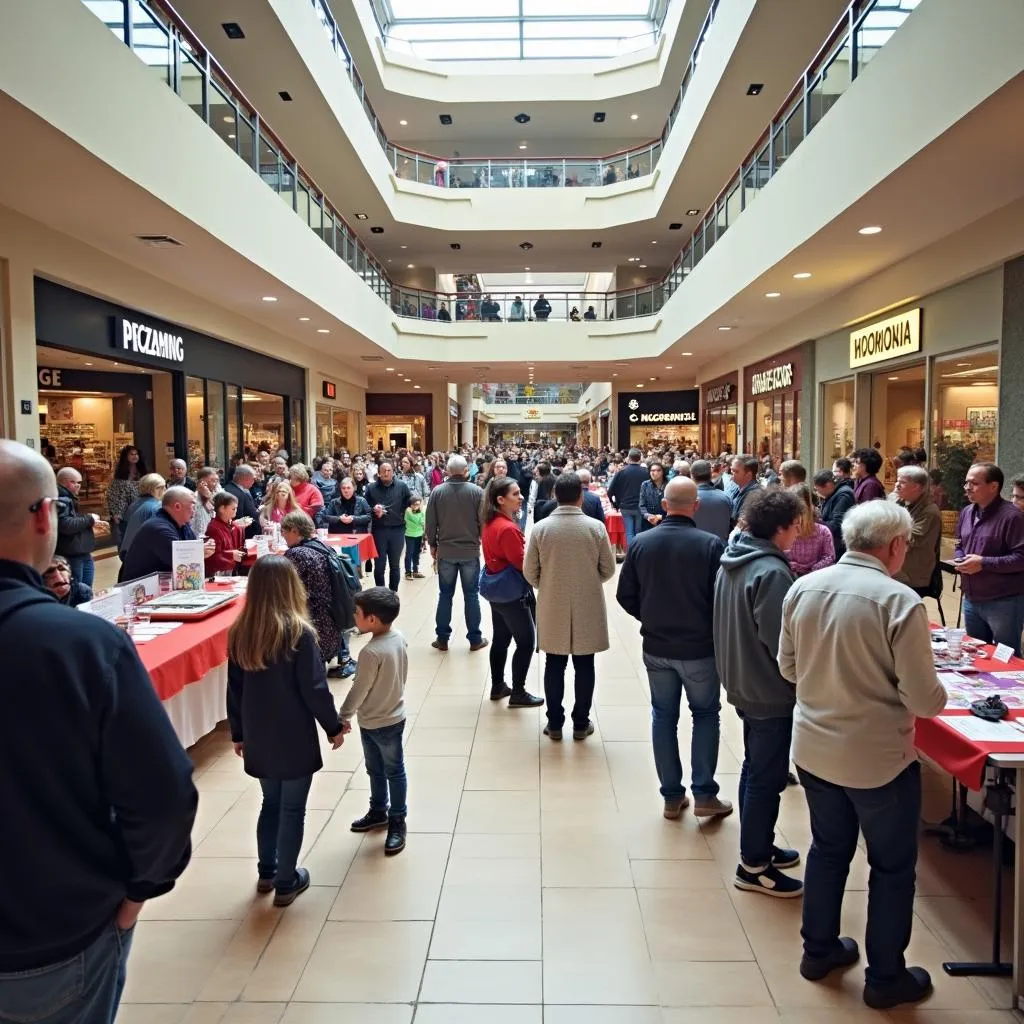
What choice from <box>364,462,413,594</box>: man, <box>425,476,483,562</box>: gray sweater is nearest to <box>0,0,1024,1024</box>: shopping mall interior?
<box>364,462,413,594</box>: man

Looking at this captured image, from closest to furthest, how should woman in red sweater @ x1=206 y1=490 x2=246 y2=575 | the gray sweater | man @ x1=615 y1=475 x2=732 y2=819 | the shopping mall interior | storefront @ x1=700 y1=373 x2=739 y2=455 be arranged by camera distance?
the shopping mall interior, man @ x1=615 y1=475 x2=732 y2=819, woman in red sweater @ x1=206 y1=490 x2=246 y2=575, the gray sweater, storefront @ x1=700 y1=373 x2=739 y2=455

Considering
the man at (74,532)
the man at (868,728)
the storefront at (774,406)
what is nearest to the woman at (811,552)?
the man at (868,728)

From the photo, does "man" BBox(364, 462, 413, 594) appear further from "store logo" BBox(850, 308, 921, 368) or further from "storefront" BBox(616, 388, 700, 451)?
"storefront" BBox(616, 388, 700, 451)

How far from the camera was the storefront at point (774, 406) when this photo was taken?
16.0 metres

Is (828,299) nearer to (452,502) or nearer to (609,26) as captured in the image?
(452,502)

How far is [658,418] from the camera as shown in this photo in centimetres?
2883

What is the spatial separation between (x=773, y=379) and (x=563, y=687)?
14.0 m

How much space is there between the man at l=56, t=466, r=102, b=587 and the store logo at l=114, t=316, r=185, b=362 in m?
3.29

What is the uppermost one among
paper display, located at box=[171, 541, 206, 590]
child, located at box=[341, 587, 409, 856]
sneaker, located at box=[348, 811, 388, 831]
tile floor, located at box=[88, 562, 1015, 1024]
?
paper display, located at box=[171, 541, 206, 590]

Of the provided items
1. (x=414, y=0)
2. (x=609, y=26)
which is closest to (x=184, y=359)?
(x=414, y=0)

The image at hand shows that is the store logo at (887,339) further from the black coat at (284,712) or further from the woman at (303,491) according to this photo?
the black coat at (284,712)

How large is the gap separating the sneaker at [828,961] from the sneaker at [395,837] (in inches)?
77.1

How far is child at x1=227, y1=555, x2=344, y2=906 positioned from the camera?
11.1ft

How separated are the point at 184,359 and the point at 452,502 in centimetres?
732
